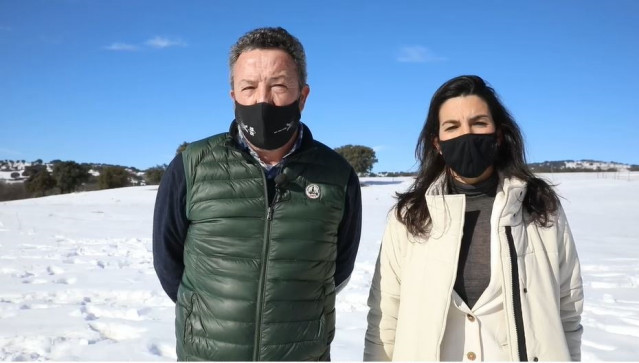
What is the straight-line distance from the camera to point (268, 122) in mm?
1962

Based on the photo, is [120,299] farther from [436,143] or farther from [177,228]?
[436,143]

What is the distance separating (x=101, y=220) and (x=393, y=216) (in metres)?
16.0

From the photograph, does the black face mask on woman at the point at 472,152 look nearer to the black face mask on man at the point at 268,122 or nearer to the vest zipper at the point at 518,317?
the vest zipper at the point at 518,317

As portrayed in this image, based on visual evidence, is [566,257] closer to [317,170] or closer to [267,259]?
[317,170]

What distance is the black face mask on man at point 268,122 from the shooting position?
196cm

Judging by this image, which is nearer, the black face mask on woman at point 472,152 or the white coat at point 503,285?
the white coat at point 503,285

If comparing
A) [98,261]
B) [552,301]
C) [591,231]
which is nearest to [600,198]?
[591,231]

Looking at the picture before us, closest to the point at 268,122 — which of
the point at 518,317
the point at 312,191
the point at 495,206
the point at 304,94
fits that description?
the point at 304,94

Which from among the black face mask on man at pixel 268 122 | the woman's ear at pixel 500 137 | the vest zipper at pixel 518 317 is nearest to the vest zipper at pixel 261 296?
the black face mask on man at pixel 268 122

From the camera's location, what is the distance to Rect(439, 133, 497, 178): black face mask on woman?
6.62 ft

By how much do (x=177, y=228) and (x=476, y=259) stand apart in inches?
52.6

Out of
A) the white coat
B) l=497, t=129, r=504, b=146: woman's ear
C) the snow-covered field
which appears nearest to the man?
the white coat

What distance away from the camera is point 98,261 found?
800cm

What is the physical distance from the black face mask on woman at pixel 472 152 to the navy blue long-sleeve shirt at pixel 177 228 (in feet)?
1.50
